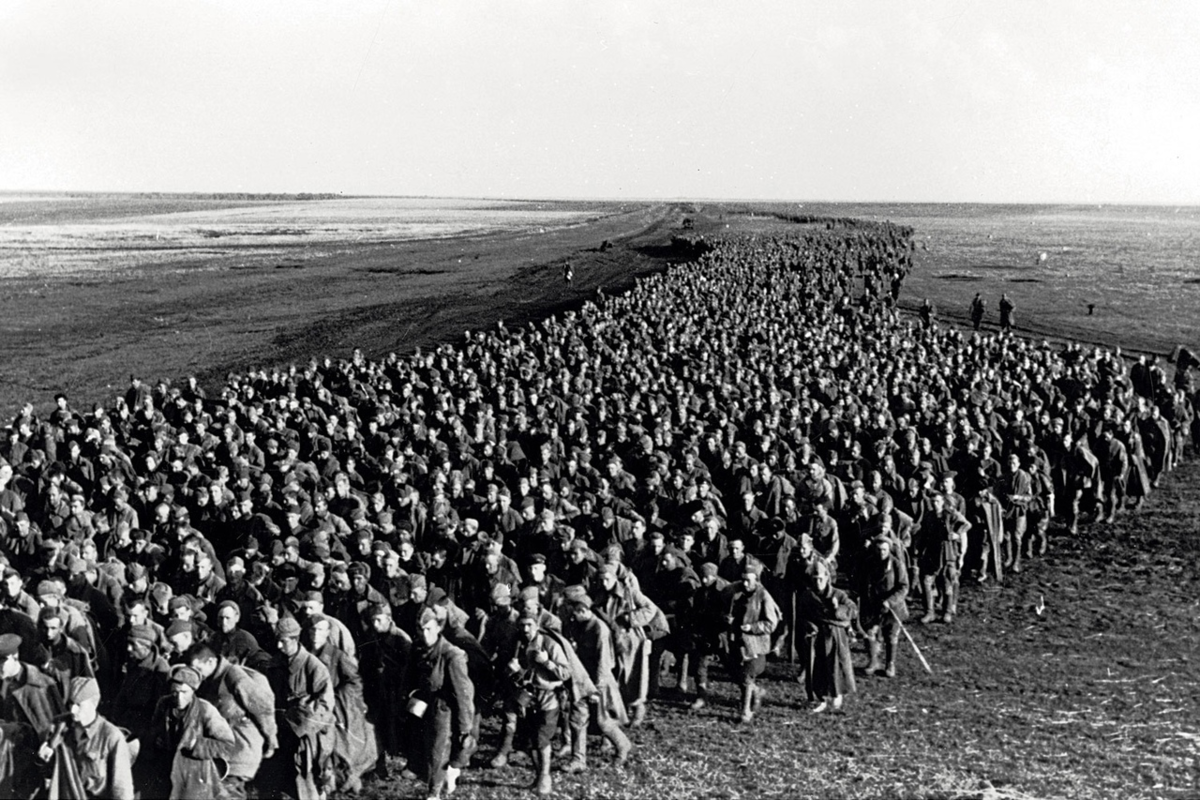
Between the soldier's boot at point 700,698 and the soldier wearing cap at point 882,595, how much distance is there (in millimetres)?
2128

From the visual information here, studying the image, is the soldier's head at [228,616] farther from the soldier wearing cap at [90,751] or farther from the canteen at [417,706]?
the soldier wearing cap at [90,751]

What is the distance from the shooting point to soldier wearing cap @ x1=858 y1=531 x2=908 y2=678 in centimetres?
1258

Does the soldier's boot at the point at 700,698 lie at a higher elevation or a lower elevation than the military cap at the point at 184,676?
lower

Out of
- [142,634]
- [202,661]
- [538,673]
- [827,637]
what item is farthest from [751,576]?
[142,634]

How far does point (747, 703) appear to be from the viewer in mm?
11664

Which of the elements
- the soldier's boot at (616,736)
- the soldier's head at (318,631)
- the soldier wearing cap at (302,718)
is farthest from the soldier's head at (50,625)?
the soldier's boot at (616,736)

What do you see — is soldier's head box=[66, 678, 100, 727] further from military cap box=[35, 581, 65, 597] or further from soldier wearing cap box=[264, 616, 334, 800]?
military cap box=[35, 581, 65, 597]

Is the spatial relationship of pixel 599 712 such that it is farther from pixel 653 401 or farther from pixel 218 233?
pixel 218 233

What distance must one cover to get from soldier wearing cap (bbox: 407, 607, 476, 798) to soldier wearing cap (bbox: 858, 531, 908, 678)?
17.3ft

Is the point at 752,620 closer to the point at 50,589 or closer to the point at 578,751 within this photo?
the point at 578,751

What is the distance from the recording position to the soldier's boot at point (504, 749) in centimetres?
1030

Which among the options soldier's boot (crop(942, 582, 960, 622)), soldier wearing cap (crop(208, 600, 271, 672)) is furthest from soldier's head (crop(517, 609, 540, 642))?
soldier's boot (crop(942, 582, 960, 622))

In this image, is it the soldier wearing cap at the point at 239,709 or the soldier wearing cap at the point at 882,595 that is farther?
the soldier wearing cap at the point at 882,595

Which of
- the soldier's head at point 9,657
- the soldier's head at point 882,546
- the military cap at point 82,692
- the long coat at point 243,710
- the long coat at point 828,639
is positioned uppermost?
the military cap at point 82,692
